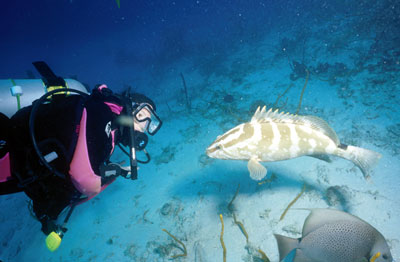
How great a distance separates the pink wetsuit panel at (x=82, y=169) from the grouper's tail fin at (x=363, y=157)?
13.3 ft

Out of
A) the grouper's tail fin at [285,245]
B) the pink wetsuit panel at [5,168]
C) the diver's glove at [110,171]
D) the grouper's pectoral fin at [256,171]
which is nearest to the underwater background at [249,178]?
the grouper's tail fin at [285,245]

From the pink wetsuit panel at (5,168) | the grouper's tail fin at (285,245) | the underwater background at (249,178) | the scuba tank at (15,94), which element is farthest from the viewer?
the underwater background at (249,178)

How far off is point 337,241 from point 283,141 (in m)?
1.57

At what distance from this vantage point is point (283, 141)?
326cm

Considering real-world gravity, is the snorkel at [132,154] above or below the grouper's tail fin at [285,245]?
above

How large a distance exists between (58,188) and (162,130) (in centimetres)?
703

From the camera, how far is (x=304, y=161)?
5.07 meters

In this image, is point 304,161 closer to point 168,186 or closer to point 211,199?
point 211,199

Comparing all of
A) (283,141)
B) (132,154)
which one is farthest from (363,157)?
(132,154)

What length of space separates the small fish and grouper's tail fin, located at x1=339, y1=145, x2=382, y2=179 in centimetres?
127

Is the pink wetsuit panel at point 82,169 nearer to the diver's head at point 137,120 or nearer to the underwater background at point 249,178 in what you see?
the diver's head at point 137,120

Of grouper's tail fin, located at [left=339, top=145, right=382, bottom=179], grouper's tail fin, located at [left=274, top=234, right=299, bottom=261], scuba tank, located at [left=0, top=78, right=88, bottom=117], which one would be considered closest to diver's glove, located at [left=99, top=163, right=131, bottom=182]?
scuba tank, located at [left=0, top=78, right=88, bottom=117]

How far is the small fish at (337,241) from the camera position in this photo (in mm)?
2225

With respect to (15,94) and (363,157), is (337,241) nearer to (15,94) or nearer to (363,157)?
(363,157)
